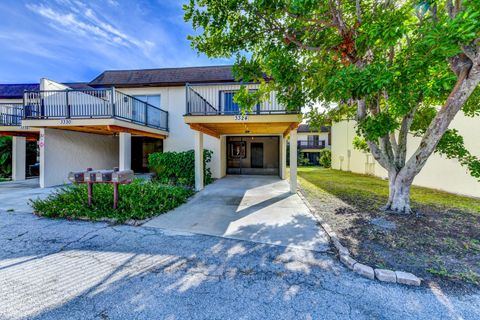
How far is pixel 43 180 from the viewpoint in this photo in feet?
29.7

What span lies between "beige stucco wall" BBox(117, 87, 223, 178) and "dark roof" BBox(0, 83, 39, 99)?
7.68 metres

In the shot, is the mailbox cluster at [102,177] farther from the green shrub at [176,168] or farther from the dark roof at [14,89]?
the dark roof at [14,89]

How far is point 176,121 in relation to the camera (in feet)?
38.8

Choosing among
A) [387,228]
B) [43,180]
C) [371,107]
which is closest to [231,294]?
[387,228]

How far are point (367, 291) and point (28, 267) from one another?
15.2 feet

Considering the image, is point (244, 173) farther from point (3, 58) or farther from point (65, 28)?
point (3, 58)

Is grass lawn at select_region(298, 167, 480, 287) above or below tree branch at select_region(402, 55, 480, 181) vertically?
below

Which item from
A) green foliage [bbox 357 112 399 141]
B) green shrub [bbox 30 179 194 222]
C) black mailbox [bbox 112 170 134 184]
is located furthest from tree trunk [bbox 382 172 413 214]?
black mailbox [bbox 112 170 134 184]

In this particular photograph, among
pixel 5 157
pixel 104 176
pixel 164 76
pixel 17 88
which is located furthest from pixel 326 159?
pixel 17 88

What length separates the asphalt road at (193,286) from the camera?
2082 millimetres

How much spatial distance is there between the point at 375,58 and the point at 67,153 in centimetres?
1310

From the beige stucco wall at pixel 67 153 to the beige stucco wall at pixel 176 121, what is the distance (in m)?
3.56

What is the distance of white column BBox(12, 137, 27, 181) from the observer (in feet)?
37.9

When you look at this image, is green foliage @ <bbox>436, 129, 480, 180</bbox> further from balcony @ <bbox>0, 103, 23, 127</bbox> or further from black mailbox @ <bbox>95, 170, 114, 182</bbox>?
balcony @ <bbox>0, 103, 23, 127</bbox>
